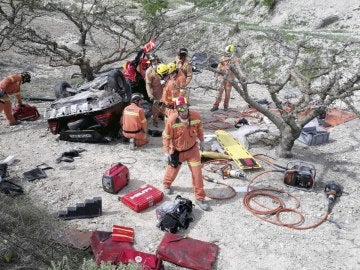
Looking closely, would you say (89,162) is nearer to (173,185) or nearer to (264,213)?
(173,185)

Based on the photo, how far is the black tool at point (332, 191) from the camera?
23.3 ft

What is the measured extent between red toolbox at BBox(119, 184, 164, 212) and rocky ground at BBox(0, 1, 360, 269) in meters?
0.11

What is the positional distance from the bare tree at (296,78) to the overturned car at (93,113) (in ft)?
9.37

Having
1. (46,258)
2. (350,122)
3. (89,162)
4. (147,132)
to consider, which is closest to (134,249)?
(46,258)

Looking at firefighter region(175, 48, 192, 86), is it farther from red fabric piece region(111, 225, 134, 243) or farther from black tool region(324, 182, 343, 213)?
red fabric piece region(111, 225, 134, 243)

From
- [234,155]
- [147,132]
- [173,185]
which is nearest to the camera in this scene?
[173,185]

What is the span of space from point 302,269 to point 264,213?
4.46 feet

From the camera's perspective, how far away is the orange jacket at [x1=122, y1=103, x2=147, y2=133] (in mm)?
9039

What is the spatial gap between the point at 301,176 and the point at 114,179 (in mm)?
3506

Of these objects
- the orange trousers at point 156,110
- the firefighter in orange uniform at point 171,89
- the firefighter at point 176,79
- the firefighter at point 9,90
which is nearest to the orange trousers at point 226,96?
the orange trousers at point 156,110

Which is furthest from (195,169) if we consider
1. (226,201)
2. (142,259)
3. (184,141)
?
(142,259)

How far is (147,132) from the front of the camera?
1037 centimetres

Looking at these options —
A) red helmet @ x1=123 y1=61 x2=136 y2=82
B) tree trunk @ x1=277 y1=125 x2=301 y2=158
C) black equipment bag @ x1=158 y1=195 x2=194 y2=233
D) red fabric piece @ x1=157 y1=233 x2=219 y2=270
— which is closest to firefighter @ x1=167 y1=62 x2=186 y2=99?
red helmet @ x1=123 y1=61 x2=136 y2=82

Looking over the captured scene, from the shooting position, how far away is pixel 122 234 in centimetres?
612
